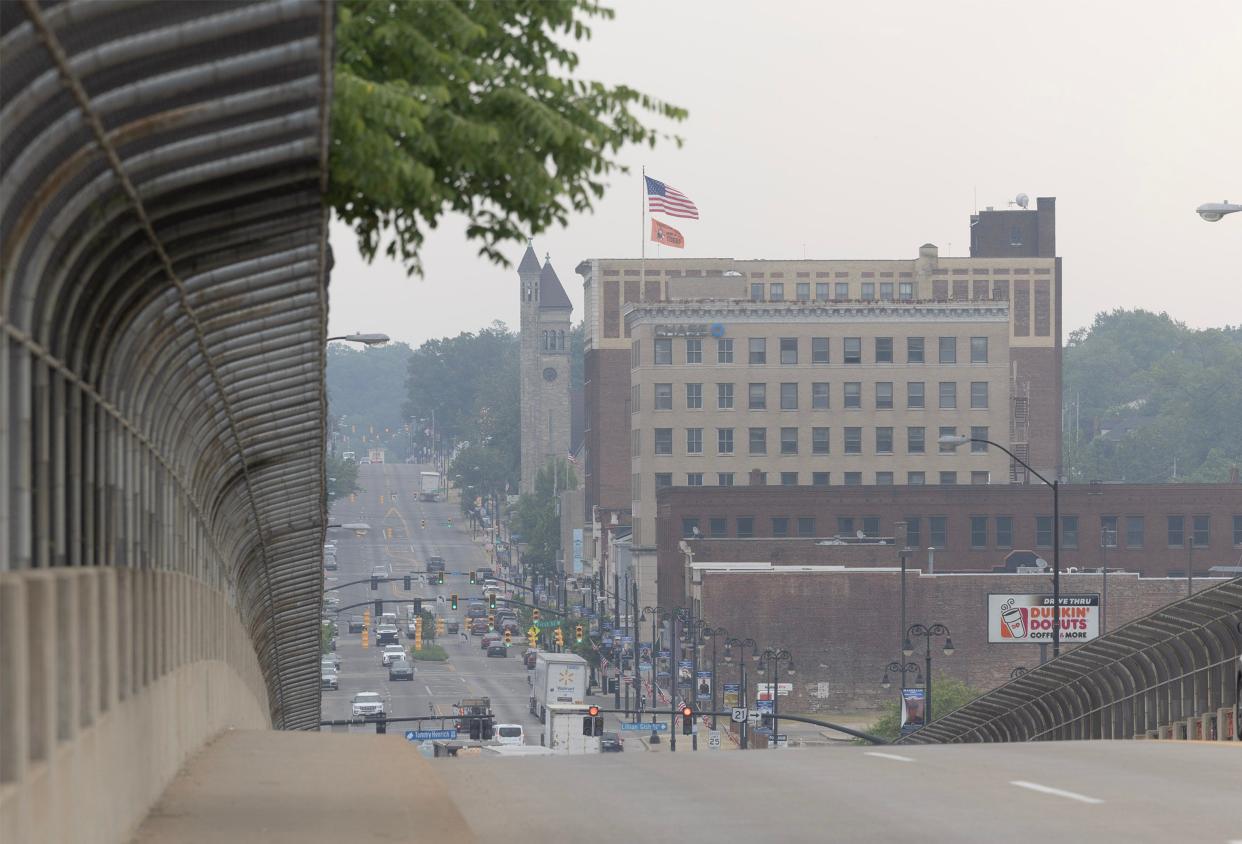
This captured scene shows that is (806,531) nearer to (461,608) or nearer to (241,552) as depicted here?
(461,608)

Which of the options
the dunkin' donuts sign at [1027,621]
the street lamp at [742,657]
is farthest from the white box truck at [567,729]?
the dunkin' donuts sign at [1027,621]

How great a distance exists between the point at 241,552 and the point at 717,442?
10739cm

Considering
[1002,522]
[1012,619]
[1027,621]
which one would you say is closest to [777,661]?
[1012,619]

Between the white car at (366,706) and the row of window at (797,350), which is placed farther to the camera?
the row of window at (797,350)

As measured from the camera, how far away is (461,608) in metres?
189

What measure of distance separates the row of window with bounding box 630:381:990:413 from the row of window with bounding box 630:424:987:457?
4.65ft

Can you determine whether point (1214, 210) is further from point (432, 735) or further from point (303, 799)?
point (432, 735)

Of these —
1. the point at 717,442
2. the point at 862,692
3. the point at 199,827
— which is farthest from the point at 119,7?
the point at 717,442

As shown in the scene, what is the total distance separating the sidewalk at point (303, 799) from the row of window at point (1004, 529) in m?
95.7

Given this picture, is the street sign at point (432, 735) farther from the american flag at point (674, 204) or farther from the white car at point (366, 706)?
the american flag at point (674, 204)

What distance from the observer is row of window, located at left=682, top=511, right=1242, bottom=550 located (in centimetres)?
11769

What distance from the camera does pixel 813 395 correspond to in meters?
136

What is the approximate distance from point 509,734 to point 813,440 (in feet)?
173

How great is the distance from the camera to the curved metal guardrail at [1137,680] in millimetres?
34625
